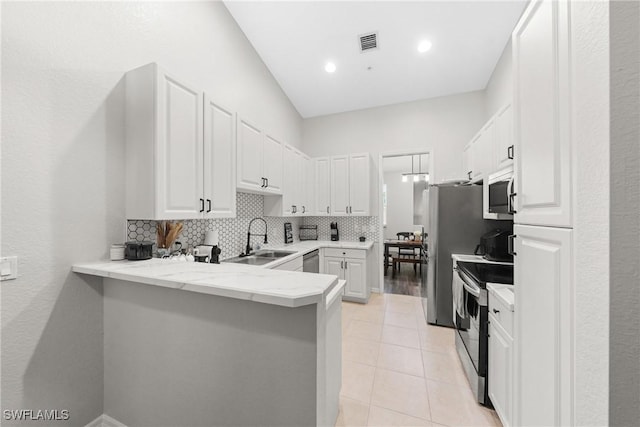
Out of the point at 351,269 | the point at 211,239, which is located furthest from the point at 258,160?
the point at 351,269

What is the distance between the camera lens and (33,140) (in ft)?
4.02

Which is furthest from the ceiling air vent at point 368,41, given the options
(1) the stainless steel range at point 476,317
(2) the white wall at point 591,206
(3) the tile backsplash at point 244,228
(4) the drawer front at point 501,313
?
(4) the drawer front at point 501,313

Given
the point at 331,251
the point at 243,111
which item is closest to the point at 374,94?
the point at 243,111

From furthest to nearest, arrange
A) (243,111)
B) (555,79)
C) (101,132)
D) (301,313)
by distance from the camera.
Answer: (243,111)
(101,132)
(301,313)
(555,79)

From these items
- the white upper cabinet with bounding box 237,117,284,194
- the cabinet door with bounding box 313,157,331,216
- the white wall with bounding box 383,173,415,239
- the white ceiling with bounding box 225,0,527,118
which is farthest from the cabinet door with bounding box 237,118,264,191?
the white wall with bounding box 383,173,415,239

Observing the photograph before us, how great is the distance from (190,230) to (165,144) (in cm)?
91

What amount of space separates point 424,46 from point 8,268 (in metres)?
4.06

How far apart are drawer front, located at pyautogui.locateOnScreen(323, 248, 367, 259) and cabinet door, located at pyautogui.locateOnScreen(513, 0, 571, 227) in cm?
255

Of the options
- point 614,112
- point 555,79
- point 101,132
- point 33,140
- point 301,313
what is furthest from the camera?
point 101,132

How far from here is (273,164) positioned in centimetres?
299

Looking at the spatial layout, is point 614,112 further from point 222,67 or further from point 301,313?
point 222,67

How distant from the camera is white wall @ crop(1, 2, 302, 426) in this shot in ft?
3.84

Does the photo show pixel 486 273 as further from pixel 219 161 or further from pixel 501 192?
pixel 219 161

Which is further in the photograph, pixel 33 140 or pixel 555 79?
pixel 33 140
